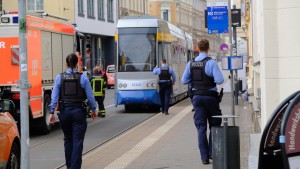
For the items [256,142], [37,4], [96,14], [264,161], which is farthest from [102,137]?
[96,14]

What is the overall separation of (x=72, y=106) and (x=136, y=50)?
13299 mm

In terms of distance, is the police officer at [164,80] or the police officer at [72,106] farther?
the police officer at [164,80]

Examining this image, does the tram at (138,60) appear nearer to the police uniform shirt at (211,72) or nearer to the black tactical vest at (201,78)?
the police uniform shirt at (211,72)

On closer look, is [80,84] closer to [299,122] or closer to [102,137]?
[299,122]

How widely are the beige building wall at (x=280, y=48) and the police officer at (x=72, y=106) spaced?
2951 millimetres

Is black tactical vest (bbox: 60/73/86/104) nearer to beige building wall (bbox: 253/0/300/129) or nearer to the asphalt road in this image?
the asphalt road

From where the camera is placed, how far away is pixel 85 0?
54906 mm

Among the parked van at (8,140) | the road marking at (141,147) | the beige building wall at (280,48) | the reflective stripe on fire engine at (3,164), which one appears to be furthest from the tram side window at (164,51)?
the reflective stripe on fire engine at (3,164)

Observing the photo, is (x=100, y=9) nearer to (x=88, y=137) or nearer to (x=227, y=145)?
(x=88, y=137)

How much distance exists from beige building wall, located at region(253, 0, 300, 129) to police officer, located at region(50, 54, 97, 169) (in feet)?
9.68

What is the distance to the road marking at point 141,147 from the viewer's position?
11.0 metres

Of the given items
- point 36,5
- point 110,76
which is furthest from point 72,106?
point 36,5

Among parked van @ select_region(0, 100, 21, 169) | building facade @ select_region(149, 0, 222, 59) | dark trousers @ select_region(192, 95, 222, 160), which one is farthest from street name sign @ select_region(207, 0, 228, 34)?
building facade @ select_region(149, 0, 222, 59)

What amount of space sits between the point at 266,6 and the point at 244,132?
4986 mm
